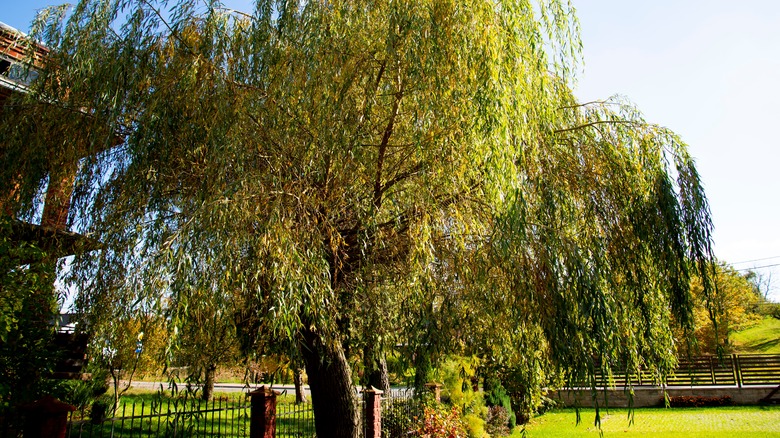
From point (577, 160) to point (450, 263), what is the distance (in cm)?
203

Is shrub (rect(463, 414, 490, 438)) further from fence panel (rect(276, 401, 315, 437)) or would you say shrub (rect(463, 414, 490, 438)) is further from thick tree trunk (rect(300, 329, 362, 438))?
thick tree trunk (rect(300, 329, 362, 438))

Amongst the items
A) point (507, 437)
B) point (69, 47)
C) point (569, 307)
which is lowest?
point (507, 437)

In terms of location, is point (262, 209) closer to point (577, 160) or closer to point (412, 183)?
point (412, 183)

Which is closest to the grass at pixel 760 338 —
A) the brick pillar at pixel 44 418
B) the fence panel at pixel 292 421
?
the fence panel at pixel 292 421

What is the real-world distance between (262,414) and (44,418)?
2.50 metres

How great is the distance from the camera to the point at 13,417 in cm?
616

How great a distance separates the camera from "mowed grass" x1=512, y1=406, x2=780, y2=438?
43.8 ft

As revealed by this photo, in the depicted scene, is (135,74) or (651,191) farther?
(651,191)

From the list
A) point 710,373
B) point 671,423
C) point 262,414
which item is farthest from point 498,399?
point 710,373

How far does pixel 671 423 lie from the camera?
50.0ft

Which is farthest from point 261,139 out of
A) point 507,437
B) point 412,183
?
point 507,437

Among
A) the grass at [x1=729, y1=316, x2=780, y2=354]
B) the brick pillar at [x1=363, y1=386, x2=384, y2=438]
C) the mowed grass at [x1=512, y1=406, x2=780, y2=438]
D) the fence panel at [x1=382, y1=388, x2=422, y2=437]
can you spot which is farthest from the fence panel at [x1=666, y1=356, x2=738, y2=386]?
the brick pillar at [x1=363, y1=386, x2=384, y2=438]

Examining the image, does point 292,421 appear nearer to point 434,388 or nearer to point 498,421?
point 434,388

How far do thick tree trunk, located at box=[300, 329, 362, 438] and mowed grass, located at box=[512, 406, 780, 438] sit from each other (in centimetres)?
702
